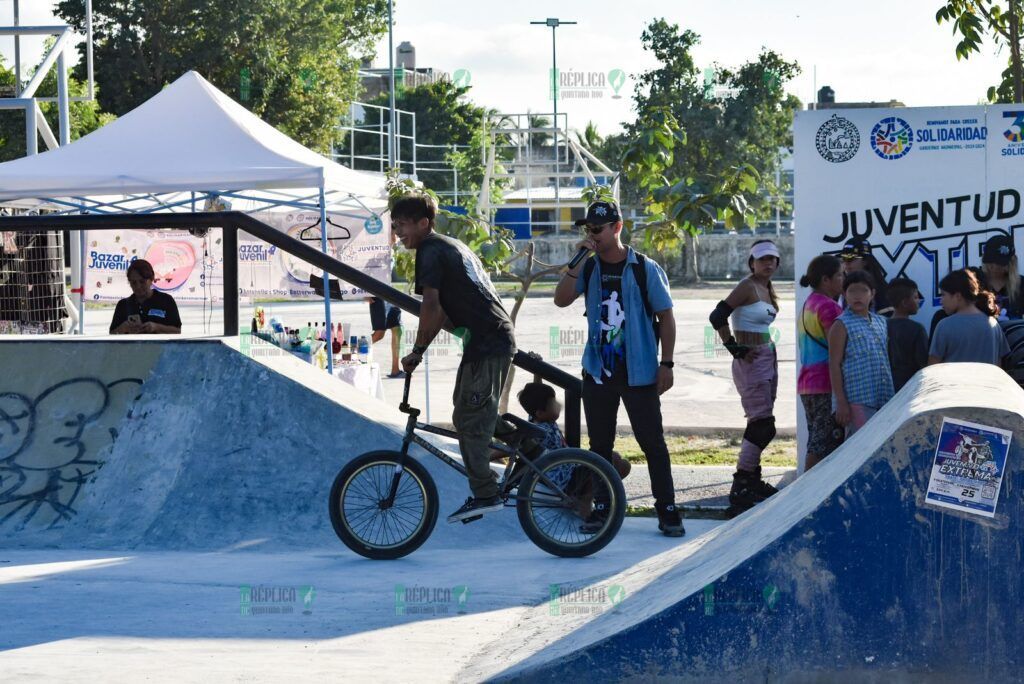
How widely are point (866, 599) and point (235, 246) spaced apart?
14.4 ft

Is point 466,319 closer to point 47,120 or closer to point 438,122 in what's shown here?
point 47,120

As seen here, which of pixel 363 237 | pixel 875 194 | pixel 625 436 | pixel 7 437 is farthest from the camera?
pixel 363 237

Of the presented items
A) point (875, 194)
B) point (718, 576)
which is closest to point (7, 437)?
point (718, 576)

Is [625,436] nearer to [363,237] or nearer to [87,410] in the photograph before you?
[363,237]

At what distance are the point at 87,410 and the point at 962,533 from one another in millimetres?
4860

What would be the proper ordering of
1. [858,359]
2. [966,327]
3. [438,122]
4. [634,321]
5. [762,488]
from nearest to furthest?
1. [634,321]
2. [858,359]
3. [966,327]
4. [762,488]
5. [438,122]

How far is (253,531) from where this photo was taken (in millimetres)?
6270

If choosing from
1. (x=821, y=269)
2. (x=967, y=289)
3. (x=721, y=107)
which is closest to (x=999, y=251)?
(x=967, y=289)

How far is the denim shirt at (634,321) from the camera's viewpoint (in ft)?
21.9

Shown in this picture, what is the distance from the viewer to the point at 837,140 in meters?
8.83

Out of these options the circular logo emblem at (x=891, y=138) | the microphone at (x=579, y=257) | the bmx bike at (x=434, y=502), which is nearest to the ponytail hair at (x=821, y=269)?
the circular logo emblem at (x=891, y=138)

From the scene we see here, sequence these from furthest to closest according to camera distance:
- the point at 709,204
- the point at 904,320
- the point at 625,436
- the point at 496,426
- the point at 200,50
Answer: the point at 200,50, the point at 625,436, the point at 709,204, the point at 904,320, the point at 496,426

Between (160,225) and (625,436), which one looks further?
(625,436)

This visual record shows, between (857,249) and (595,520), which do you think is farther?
(857,249)
